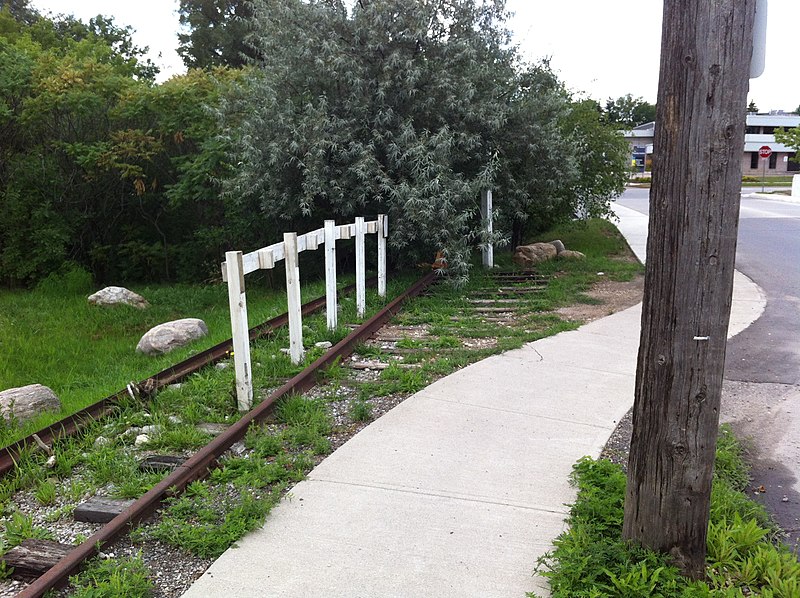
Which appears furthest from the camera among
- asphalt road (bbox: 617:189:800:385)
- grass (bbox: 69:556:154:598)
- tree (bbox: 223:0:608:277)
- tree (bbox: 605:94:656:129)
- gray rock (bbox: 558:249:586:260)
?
tree (bbox: 605:94:656:129)

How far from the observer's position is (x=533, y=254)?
45.0 ft

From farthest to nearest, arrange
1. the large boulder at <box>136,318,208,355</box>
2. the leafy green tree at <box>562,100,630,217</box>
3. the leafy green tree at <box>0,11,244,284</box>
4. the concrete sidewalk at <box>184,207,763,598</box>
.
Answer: the leafy green tree at <box>562,100,630,217</box> < the leafy green tree at <box>0,11,244,284</box> < the large boulder at <box>136,318,208,355</box> < the concrete sidewalk at <box>184,207,763,598</box>

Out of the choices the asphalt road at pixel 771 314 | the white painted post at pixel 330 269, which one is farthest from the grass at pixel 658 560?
the white painted post at pixel 330 269

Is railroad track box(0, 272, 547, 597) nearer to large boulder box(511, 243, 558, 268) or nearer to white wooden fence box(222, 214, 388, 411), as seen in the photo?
white wooden fence box(222, 214, 388, 411)

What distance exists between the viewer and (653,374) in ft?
10.5

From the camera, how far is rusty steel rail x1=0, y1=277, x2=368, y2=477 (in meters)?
4.68

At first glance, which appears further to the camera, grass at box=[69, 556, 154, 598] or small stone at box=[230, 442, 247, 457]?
small stone at box=[230, 442, 247, 457]

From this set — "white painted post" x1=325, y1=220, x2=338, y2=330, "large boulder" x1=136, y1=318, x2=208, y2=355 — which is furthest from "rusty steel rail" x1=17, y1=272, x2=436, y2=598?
"large boulder" x1=136, y1=318, x2=208, y2=355

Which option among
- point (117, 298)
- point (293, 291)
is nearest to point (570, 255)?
point (117, 298)

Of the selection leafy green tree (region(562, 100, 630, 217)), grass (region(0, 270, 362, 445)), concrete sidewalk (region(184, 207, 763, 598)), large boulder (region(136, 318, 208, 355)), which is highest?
leafy green tree (region(562, 100, 630, 217))

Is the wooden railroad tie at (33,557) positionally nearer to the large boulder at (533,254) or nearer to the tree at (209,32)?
the large boulder at (533,254)

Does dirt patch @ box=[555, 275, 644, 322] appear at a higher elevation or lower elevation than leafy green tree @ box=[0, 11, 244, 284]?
lower

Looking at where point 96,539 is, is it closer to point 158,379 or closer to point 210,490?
point 210,490

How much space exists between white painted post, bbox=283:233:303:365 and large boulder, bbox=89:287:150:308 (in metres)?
6.55
